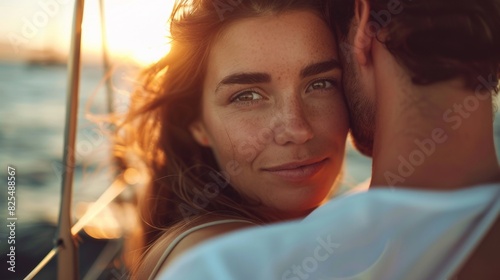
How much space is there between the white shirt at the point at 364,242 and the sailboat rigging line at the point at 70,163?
561 millimetres

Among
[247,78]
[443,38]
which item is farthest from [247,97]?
[443,38]

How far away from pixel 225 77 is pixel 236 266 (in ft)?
2.29

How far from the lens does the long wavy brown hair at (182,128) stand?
134 centimetres

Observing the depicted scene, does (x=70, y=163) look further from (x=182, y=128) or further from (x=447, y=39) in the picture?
(x=447, y=39)

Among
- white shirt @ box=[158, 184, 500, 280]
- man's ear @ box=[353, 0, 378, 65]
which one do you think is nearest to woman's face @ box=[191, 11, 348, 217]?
man's ear @ box=[353, 0, 378, 65]

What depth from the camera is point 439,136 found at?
0.85 m

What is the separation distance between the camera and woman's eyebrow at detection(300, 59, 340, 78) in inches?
50.1

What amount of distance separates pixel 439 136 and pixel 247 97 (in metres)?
0.56

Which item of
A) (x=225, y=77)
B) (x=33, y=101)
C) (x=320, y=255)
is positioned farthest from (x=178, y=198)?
(x=33, y=101)

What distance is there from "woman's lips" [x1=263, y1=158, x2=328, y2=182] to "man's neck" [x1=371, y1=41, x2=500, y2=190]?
41cm

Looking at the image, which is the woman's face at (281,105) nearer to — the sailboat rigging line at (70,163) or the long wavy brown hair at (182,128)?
the long wavy brown hair at (182,128)

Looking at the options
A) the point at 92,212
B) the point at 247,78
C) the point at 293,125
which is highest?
the point at 247,78

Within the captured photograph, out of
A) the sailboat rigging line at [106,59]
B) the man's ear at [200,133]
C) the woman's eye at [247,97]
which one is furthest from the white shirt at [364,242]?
the sailboat rigging line at [106,59]

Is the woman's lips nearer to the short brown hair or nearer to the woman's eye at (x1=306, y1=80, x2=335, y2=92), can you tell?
the woman's eye at (x1=306, y1=80, x2=335, y2=92)
